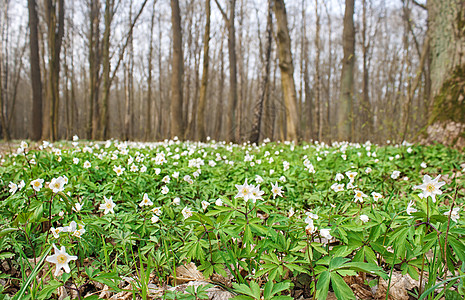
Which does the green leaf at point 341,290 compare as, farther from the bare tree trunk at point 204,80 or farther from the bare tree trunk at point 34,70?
the bare tree trunk at point 34,70

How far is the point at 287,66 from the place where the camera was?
7.43 metres

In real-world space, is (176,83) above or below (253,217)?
above

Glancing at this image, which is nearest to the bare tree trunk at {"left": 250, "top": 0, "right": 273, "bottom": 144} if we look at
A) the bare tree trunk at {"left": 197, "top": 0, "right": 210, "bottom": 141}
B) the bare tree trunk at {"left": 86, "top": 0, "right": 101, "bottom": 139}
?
the bare tree trunk at {"left": 197, "top": 0, "right": 210, "bottom": 141}

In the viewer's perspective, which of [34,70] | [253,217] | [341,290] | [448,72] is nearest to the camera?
[341,290]


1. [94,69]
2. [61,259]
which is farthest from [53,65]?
[61,259]

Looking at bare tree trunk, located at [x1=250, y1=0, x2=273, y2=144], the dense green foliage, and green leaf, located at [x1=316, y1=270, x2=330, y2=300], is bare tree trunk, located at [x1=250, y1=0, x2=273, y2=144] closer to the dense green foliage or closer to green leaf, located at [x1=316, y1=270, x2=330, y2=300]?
the dense green foliage

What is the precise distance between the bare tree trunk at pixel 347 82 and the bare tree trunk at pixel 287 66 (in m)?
1.92

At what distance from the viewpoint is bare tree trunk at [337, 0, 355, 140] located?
27.4ft

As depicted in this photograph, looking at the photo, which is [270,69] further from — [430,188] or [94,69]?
[430,188]

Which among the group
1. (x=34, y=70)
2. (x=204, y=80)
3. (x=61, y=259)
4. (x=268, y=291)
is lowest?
(x=268, y=291)

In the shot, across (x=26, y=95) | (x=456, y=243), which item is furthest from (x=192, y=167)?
(x=26, y=95)

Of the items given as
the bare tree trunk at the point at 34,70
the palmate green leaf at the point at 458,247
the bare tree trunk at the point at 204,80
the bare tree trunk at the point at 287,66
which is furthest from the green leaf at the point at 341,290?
the bare tree trunk at the point at 34,70

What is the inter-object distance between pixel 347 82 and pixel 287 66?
8.42 ft

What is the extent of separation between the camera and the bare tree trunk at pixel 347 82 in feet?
27.4
